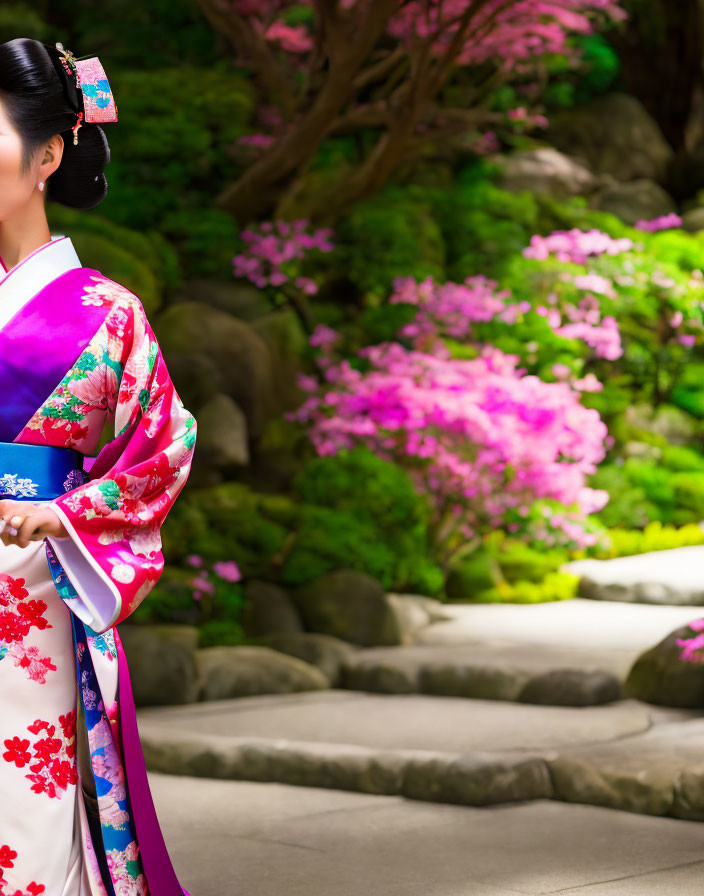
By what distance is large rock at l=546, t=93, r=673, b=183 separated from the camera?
1372 cm

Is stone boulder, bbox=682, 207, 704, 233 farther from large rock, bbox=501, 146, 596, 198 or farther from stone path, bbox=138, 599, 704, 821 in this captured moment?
stone path, bbox=138, 599, 704, 821

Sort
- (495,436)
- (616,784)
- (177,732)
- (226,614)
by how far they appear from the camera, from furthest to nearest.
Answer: (495,436)
(226,614)
(177,732)
(616,784)

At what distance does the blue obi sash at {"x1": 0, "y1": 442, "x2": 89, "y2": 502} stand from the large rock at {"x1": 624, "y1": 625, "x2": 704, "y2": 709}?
4.03 metres

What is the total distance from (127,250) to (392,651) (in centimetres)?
385

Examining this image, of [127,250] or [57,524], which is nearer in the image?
[57,524]

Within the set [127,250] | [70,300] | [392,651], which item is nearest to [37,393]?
[70,300]

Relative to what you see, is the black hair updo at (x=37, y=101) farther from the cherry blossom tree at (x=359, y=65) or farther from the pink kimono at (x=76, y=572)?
the cherry blossom tree at (x=359, y=65)

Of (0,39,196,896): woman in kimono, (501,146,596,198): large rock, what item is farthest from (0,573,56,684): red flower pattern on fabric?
(501,146,596,198): large rock

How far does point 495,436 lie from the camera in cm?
865

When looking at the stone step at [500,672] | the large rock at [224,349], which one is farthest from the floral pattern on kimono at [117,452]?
the large rock at [224,349]

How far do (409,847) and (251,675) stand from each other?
9.19 ft

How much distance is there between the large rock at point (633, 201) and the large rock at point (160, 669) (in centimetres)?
790

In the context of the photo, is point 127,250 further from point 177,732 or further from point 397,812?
point 397,812

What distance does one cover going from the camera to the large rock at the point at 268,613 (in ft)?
26.1
